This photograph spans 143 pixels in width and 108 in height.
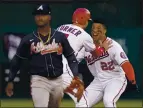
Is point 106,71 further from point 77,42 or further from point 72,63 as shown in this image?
point 72,63

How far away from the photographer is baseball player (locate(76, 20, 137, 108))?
35.7 ft

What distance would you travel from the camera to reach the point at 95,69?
37.2ft

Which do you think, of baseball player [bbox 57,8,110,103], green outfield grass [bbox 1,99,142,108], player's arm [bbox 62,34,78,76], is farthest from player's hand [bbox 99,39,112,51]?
green outfield grass [bbox 1,99,142,108]

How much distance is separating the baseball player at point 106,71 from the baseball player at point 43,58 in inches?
69.1

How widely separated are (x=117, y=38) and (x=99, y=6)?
968 mm

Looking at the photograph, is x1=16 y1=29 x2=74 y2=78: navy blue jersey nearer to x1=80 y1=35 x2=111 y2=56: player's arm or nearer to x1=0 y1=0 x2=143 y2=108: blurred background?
x1=80 y1=35 x2=111 y2=56: player's arm

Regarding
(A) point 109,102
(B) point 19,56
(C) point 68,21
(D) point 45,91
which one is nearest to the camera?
(D) point 45,91

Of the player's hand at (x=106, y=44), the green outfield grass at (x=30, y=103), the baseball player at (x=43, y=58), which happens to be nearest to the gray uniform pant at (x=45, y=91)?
the baseball player at (x=43, y=58)

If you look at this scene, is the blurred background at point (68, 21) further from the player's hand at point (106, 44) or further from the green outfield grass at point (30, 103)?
the player's hand at point (106, 44)

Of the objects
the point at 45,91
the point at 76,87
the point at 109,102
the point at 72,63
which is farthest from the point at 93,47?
the point at 45,91

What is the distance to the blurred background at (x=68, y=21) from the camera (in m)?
17.2

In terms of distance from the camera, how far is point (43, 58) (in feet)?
29.9

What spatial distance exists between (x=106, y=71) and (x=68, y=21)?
6019mm

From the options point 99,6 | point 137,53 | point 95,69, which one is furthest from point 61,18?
point 95,69
